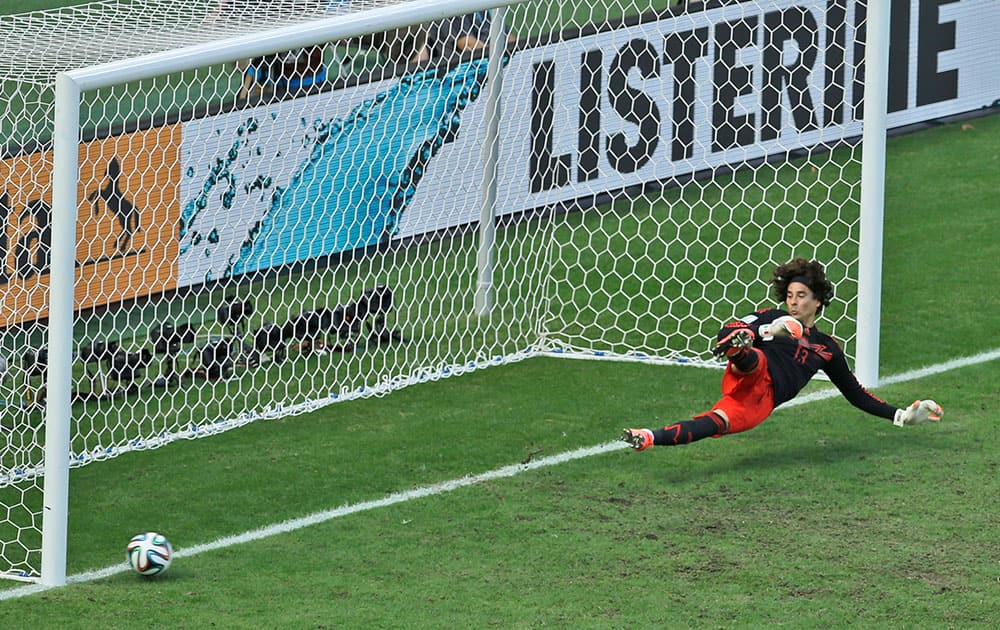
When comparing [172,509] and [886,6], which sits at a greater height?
[886,6]

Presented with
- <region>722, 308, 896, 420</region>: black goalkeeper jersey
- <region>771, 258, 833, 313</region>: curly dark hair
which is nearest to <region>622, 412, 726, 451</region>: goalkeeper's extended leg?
<region>722, 308, 896, 420</region>: black goalkeeper jersey

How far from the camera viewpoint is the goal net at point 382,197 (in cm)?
770

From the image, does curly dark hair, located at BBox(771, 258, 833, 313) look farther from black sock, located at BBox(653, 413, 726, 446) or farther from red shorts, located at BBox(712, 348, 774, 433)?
black sock, located at BBox(653, 413, 726, 446)

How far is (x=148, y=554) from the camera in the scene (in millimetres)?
6270

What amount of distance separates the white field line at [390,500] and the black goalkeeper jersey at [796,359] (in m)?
0.77

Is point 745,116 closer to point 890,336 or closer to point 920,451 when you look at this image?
point 890,336

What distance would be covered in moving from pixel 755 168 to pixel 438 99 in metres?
2.13

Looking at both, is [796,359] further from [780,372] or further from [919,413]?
[919,413]

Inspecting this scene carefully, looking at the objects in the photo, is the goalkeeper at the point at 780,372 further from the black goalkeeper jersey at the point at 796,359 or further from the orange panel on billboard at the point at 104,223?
the orange panel on billboard at the point at 104,223

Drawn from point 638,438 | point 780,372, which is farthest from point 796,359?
point 638,438

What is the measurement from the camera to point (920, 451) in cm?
755

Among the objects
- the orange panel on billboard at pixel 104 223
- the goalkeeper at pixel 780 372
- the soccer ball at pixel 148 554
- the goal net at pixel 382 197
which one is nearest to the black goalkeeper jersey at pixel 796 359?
the goalkeeper at pixel 780 372

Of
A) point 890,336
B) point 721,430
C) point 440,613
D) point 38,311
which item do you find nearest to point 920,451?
point 721,430

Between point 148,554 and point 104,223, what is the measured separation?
2564 mm
